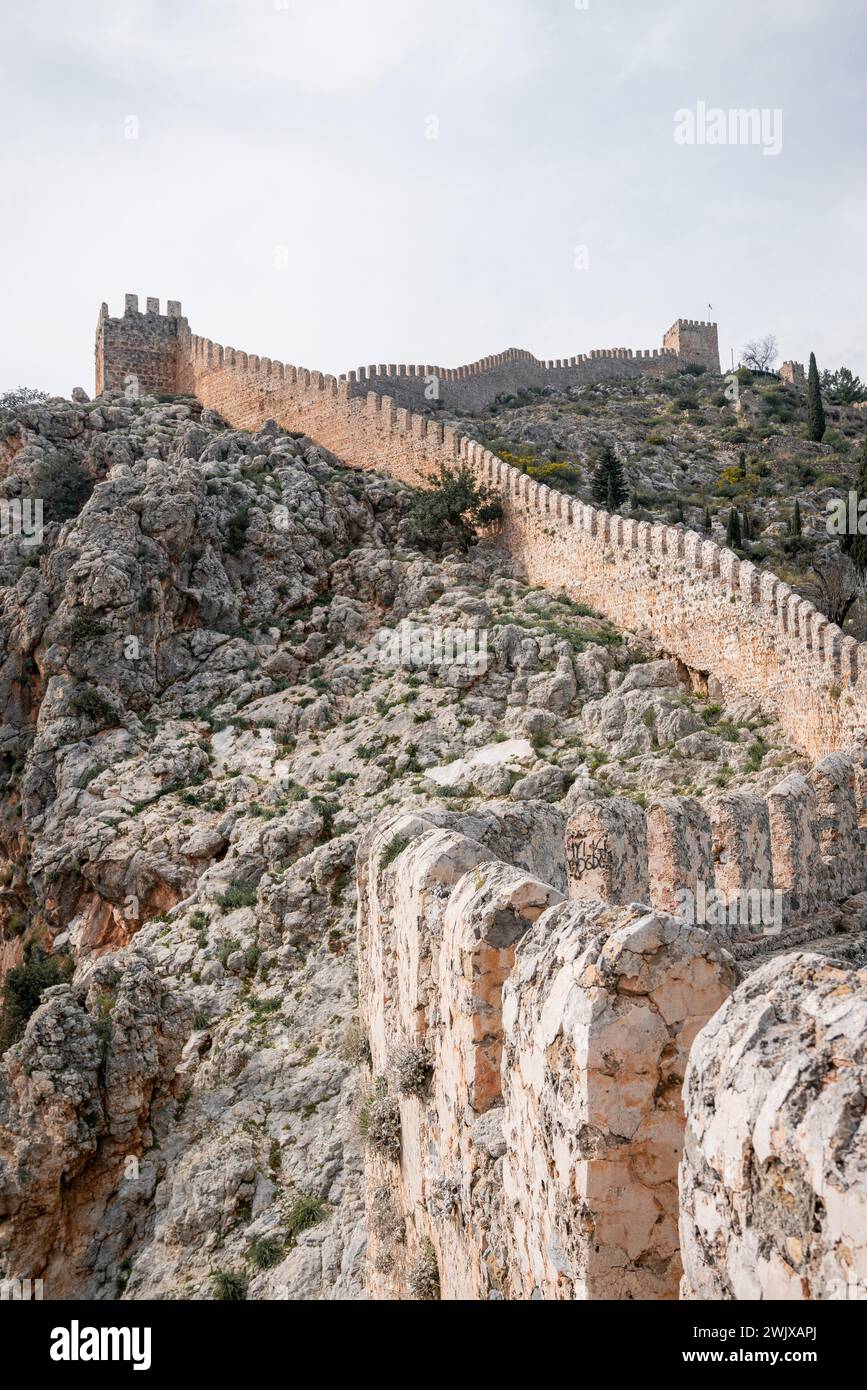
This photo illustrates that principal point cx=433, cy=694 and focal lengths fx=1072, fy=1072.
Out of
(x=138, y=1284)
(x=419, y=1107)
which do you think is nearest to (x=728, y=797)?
(x=419, y=1107)

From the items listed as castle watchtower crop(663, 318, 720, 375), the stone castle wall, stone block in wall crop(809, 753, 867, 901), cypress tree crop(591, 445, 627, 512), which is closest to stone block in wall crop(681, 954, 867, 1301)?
the stone castle wall

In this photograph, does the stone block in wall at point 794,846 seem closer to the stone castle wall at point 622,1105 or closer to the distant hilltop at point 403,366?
the stone castle wall at point 622,1105

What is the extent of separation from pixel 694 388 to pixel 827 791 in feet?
166

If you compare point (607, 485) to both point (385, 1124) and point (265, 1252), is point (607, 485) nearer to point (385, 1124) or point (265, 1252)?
point (265, 1252)

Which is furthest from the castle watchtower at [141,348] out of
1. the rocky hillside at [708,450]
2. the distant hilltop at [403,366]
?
the rocky hillside at [708,450]

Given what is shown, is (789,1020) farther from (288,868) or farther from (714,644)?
(714,644)

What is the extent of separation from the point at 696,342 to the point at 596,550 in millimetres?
46465

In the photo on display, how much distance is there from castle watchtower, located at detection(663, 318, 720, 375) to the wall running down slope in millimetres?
28284

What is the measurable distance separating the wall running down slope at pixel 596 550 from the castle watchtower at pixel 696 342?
2828 cm

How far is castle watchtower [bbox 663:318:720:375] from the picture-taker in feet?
204

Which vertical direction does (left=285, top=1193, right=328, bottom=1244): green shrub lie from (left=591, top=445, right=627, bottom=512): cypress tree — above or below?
below

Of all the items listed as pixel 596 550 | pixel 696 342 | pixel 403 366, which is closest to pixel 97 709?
pixel 596 550

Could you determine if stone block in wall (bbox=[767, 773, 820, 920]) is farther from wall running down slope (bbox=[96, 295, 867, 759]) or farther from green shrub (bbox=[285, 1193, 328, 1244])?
wall running down slope (bbox=[96, 295, 867, 759])
